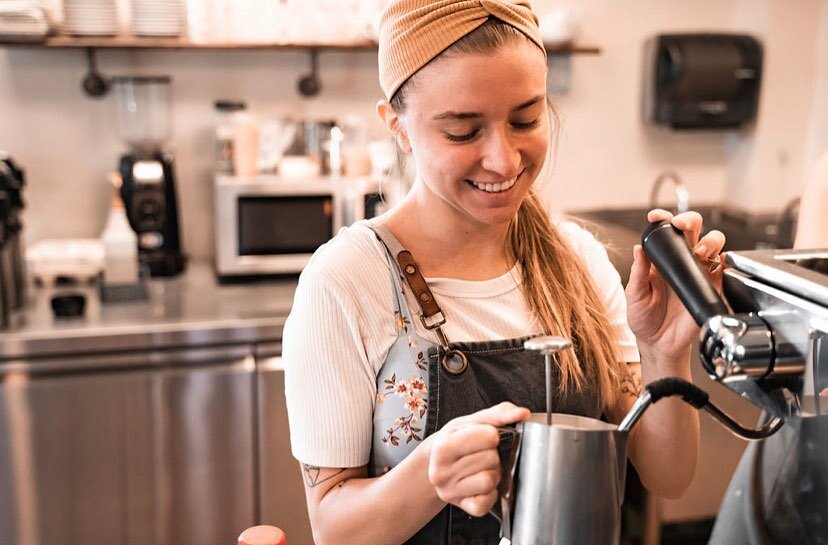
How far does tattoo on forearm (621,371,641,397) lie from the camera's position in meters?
1.21

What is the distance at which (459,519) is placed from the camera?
113cm

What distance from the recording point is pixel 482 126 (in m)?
1.04

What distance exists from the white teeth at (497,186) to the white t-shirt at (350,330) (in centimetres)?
16

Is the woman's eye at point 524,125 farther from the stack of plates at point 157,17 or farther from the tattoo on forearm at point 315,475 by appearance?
the stack of plates at point 157,17

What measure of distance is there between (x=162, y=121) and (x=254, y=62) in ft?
1.13

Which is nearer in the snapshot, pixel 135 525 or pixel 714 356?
pixel 714 356

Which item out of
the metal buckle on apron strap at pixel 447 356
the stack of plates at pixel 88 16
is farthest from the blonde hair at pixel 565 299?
the stack of plates at pixel 88 16

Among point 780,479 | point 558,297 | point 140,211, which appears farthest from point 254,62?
point 780,479

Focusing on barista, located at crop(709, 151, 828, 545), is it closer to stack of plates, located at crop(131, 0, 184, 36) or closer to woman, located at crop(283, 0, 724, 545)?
woman, located at crop(283, 0, 724, 545)

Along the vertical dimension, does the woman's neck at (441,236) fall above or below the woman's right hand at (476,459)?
above

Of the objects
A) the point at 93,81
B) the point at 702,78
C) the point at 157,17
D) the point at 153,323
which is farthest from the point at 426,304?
the point at 702,78

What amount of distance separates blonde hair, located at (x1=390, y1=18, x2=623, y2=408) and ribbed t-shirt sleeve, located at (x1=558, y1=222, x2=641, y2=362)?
0.02m

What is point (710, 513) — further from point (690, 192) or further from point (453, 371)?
point (453, 371)

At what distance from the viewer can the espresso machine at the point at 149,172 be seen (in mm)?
2525
